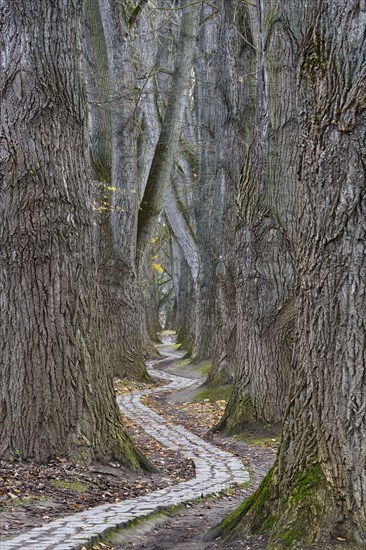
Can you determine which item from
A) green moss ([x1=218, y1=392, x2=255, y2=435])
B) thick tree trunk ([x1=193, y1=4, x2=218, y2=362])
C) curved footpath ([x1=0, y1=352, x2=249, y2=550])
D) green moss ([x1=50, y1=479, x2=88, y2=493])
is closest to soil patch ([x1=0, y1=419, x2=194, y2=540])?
green moss ([x1=50, y1=479, x2=88, y2=493])

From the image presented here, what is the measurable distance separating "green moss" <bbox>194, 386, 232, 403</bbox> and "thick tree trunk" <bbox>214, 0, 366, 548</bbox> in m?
9.37

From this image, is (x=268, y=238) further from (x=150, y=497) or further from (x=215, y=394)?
(x=150, y=497)

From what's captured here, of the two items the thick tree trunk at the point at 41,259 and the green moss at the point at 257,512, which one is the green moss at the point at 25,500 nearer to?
the thick tree trunk at the point at 41,259

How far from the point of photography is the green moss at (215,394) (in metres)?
14.6

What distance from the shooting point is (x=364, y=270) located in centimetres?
473

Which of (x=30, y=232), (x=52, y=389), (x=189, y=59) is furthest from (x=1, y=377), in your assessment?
(x=189, y=59)

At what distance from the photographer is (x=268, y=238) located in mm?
11031

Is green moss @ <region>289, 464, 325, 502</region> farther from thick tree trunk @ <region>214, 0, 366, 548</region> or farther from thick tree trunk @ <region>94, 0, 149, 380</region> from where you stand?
thick tree trunk @ <region>94, 0, 149, 380</region>

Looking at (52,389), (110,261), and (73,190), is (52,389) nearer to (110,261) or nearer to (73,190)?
(73,190)

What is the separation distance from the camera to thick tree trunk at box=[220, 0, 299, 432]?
11039mm

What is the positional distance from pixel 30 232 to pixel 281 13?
570cm

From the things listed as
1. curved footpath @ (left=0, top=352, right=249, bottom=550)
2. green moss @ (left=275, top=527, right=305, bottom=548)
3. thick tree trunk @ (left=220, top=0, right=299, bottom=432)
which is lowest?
curved footpath @ (left=0, top=352, right=249, bottom=550)

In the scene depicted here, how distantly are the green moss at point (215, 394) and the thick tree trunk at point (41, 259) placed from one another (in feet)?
22.3

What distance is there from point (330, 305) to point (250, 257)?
20.7ft
